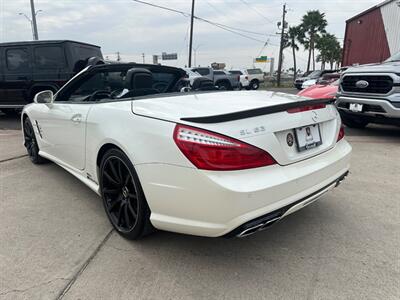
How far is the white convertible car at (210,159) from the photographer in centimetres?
187

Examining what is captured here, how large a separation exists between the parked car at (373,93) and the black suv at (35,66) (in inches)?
222

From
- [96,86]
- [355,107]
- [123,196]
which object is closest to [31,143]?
[96,86]

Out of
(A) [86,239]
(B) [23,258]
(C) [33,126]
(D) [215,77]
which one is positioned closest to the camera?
(B) [23,258]

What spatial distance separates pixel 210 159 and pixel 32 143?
3.71 m

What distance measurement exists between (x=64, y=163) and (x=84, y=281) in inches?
69.4

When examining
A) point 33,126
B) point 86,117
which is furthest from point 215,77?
point 86,117

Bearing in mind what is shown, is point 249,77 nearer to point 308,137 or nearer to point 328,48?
point 308,137

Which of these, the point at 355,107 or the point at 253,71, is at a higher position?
the point at 253,71

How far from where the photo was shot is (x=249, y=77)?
86.2ft

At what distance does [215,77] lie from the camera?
20.4m

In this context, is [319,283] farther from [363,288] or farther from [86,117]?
[86,117]

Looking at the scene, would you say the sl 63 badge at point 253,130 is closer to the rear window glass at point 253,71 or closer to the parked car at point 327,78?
the parked car at point 327,78

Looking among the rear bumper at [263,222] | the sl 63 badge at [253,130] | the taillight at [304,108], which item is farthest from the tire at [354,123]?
the sl 63 badge at [253,130]

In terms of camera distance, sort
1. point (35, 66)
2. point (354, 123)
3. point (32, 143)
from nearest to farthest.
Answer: point (32, 143) < point (354, 123) < point (35, 66)
